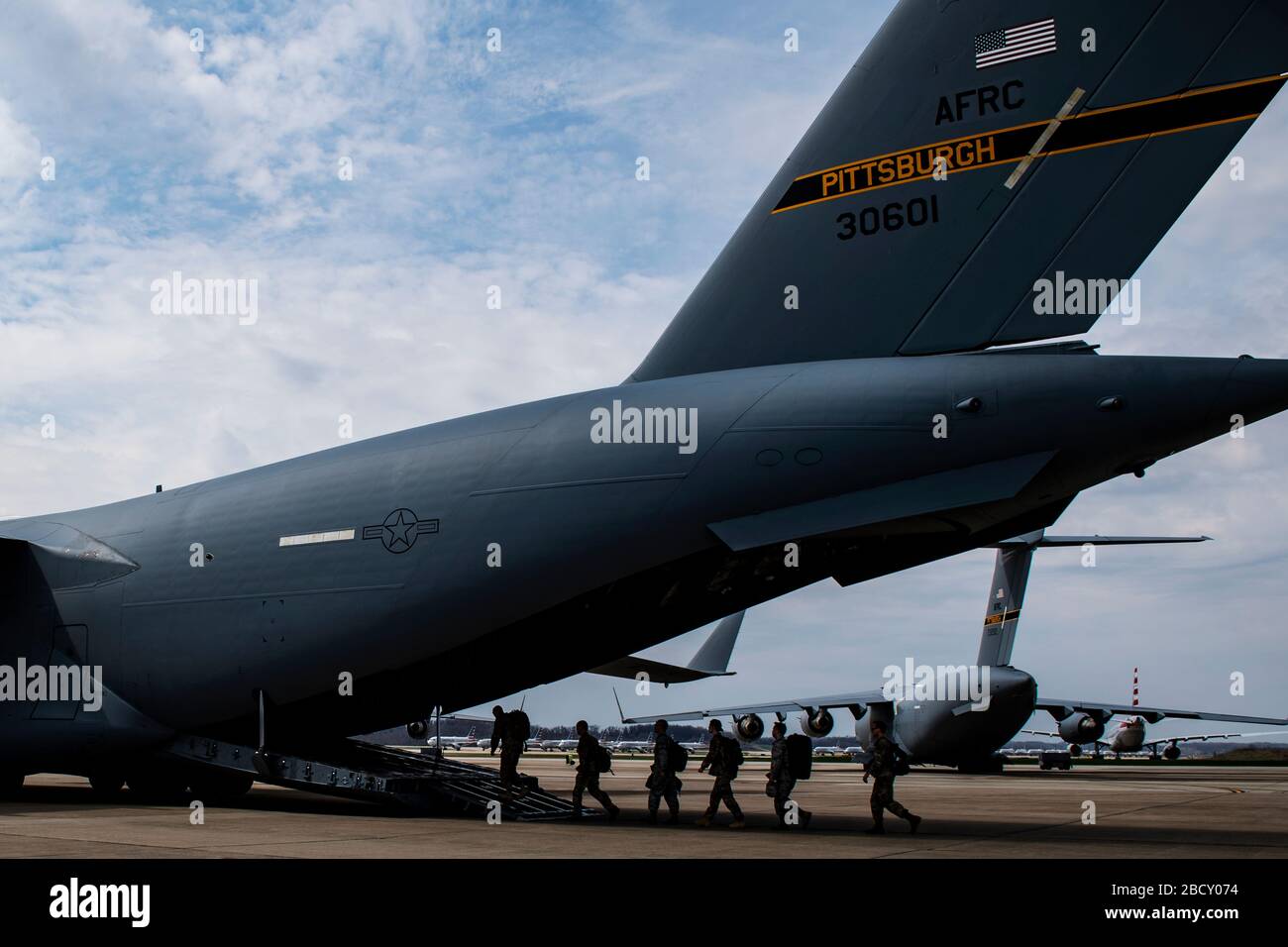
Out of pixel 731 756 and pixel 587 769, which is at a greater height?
pixel 731 756

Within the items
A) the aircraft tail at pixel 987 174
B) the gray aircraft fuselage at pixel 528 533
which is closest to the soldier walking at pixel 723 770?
the gray aircraft fuselage at pixel 528 533

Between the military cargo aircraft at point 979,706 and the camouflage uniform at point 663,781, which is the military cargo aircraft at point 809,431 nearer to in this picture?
the camouflage uniform at point 663,781

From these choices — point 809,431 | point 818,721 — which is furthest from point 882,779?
point 818,721

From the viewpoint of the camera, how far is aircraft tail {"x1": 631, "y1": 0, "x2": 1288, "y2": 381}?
30.8 feet

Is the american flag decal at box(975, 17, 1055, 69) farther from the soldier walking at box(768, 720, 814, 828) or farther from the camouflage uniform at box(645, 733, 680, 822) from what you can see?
the camouflage uniform at box(645, 733, 680, 822)

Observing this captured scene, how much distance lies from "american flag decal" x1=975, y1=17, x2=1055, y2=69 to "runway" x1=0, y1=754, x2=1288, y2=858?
6.69 metres

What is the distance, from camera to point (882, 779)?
11133mm

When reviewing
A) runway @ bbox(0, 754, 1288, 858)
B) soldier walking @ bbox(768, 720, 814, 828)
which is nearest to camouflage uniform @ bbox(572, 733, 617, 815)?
runway @ bbox(0, 754, 1288, 858)

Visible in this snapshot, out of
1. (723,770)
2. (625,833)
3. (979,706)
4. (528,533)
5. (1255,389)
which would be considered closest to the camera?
(1255,389)

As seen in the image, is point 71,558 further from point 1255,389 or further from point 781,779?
point 1255,389

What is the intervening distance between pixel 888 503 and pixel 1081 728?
3392 centimetres

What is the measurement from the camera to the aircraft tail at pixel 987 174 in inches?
370
